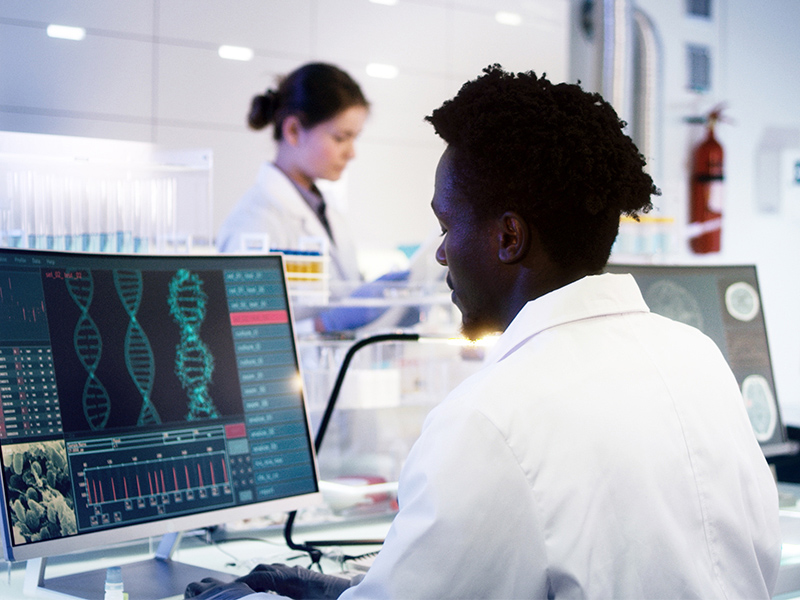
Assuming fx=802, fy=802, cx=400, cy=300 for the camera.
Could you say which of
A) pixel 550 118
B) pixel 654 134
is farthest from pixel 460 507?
pixel 654 134

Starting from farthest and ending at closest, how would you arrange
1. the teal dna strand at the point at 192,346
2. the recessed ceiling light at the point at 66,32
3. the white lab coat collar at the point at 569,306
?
the recessed ceiling light at the point at 66,32
the teal dna strand at the point at 192,346
the white lab coat collar at the point at 569,306

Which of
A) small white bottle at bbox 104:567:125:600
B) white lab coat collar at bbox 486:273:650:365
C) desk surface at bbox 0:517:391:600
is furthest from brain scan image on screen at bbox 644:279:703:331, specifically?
small white bottle at bbox 104:567:125:600

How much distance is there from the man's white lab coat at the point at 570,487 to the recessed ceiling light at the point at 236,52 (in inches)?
95.5

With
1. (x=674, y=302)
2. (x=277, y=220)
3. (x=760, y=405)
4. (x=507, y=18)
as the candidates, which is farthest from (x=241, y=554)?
(x=507, y=18)

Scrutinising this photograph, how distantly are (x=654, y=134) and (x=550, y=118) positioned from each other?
3012 millimetres

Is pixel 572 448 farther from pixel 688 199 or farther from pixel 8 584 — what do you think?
pixel 688 199

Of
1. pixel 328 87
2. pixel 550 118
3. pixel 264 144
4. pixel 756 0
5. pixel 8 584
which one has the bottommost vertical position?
pixel 8 584

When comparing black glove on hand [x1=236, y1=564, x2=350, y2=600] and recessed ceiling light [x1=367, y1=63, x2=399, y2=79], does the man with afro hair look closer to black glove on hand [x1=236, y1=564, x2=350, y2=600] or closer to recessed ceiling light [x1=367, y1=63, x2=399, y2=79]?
black glove on hand [x1=236, y1=564, x2=350, y2=600]

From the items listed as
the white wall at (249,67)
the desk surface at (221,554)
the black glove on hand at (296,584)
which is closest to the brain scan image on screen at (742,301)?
the desk surface at (221,554)

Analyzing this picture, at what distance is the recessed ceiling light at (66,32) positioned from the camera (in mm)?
2691

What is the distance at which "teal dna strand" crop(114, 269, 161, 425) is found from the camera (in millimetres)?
1202

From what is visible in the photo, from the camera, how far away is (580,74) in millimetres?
3715

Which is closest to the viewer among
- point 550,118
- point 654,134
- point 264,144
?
point 550,118

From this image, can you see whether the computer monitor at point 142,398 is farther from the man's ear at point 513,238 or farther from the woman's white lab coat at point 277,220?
the woman's white lab coat at point 277,220
